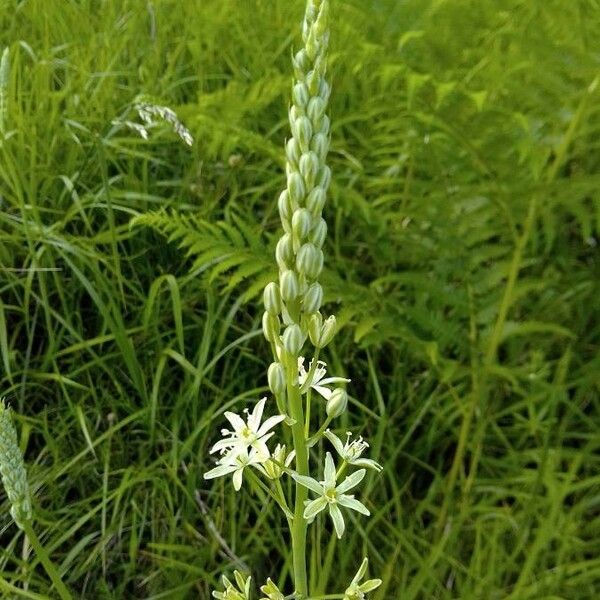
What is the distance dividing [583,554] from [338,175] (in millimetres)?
1945

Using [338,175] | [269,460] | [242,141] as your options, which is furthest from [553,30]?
[269,460]

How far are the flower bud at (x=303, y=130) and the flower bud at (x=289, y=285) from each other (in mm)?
225

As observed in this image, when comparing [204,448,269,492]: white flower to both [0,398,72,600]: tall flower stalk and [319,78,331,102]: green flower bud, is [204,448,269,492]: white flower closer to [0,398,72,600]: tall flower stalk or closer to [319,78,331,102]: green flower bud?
[0,398,72,600]: tall flower stalk

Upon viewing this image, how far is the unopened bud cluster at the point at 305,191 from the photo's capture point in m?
1.39

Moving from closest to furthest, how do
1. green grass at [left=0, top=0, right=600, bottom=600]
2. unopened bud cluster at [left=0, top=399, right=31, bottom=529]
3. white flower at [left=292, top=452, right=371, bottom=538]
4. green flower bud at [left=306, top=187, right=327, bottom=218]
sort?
green flower bud at [left=306, top=187, right=327, bottom=218]
white flower at [left=292, top=452, right=371, bottom=538]
unopened bud cluster at [left=0, top=399, right=31, bottom=529]
green grass at [left=0, top=0, right=600, bottom=600]

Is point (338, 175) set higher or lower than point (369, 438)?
higher

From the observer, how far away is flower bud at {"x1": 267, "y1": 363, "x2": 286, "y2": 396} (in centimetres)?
143

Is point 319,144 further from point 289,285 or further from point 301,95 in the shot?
point 289,285

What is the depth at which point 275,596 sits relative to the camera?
1575 mm

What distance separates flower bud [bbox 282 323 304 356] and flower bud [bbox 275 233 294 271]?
11 cm

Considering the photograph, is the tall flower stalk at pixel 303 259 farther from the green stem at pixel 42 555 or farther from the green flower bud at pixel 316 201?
the green stem at pixel 42 555

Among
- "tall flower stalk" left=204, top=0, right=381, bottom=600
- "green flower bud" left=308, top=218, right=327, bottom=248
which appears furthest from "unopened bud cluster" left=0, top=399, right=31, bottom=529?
"green flower bud" left=308, top=218, right=327, bottom=248

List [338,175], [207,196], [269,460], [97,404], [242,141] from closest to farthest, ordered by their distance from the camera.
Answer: [269,460] → [97,404] → [242,141] → [207,196] → [338,175]

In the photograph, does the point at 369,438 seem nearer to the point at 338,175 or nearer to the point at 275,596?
the point at 338,175
